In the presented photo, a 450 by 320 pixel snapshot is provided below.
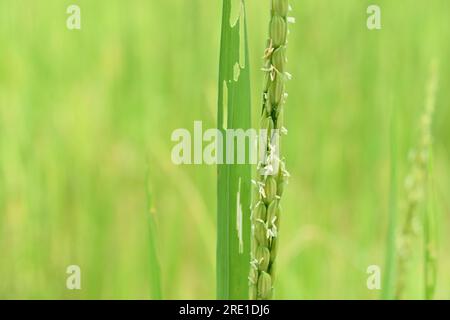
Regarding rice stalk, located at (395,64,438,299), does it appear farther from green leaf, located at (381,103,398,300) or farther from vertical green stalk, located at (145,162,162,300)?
vertical green stalk, located at (145,162,162,300)

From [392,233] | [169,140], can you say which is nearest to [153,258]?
[392,233]

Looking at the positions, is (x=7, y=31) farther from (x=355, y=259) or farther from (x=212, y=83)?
(x=355, y=259)

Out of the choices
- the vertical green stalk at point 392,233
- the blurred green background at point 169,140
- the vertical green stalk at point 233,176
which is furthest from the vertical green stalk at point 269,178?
the blurred green background at point 169,140

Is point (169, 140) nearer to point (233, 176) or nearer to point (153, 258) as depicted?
point (153, 258)

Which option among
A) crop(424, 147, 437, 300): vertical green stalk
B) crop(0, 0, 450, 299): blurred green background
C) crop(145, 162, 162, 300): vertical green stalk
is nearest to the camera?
crop(145, 162, 162, 300): vertical green stalk

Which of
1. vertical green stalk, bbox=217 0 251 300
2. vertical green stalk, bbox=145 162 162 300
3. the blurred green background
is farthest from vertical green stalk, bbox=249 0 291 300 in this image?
the blurred green background

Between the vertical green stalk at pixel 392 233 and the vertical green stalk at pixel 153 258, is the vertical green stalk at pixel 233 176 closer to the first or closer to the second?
the vertical green stalk at pixel 153 258

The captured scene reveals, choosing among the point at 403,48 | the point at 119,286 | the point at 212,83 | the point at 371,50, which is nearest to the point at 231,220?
the point at 119,286
